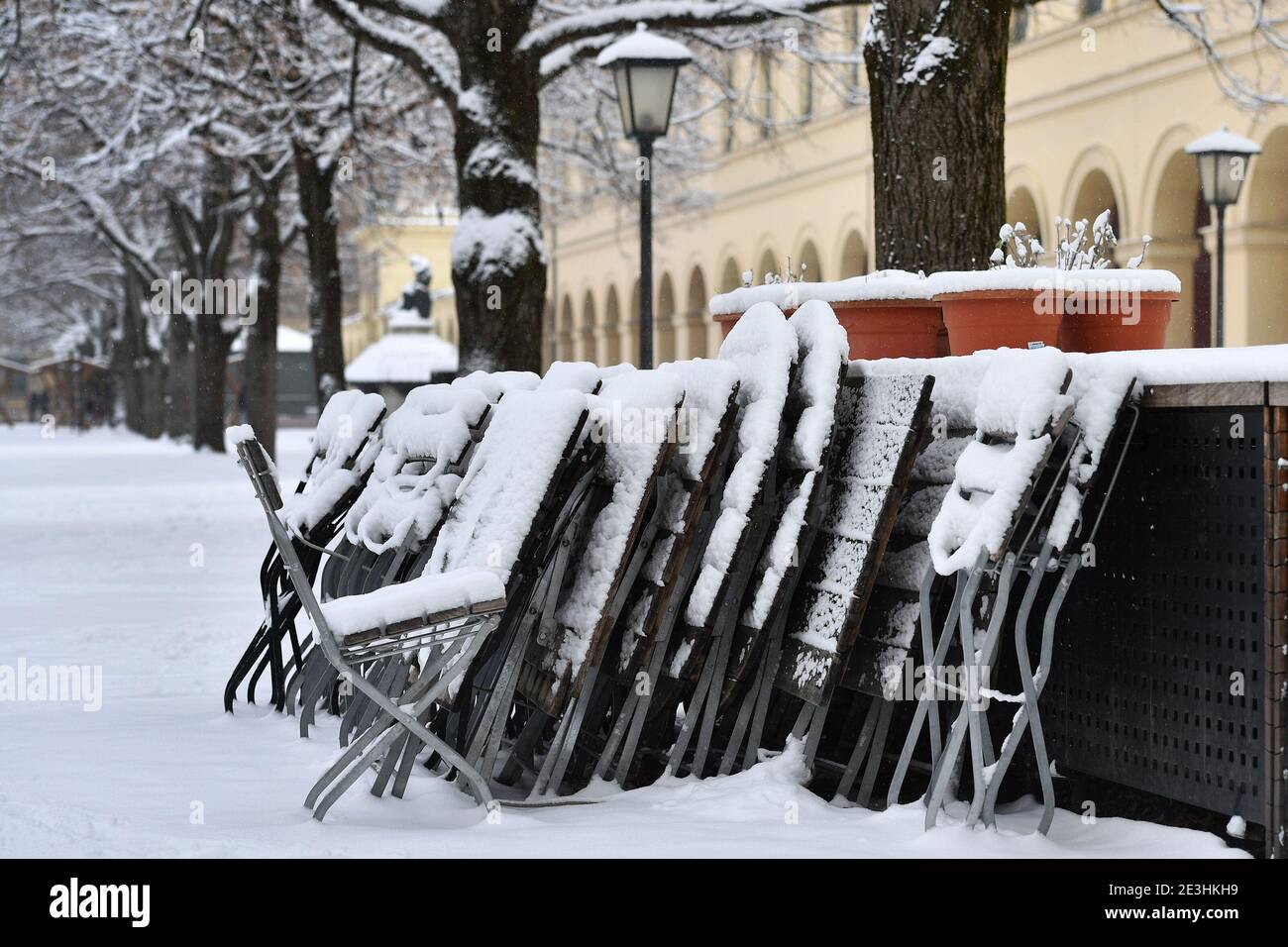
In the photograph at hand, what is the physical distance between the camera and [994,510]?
441 cm

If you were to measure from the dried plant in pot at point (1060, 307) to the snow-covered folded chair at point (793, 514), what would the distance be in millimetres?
495

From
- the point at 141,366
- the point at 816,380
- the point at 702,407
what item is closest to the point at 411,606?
the point at 702,407

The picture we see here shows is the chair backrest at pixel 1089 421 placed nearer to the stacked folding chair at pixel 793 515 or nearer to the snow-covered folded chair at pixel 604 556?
the stacked folding chair at pixel 793 515

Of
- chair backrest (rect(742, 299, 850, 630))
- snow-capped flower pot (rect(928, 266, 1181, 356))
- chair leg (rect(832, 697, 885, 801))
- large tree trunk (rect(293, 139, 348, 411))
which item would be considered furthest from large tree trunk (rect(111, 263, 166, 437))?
chair leg (rect(832, 697, 885, 801))

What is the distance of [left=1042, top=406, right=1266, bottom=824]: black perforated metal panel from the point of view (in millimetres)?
4438

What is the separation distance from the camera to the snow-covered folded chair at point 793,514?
4.98 meters

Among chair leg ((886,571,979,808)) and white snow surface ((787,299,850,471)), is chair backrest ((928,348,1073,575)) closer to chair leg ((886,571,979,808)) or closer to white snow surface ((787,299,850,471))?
chair leg ((886,571,979,808))

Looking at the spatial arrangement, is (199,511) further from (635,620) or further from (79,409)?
(79,409)

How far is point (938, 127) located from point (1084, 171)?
64.7ft

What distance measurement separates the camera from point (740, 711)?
5344 millimetres

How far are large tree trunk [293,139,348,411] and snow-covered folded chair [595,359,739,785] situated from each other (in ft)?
57.4

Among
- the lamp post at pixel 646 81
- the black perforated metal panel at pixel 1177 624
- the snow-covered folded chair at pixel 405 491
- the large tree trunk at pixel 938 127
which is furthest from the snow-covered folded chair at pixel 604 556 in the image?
the lamp post at pixel 646 81
